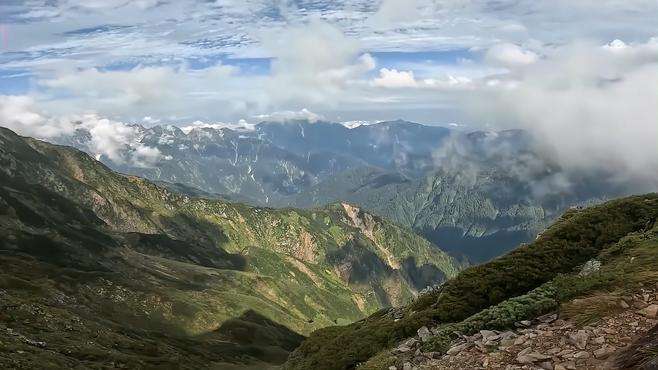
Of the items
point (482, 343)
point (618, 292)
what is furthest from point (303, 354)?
point (618, 292)

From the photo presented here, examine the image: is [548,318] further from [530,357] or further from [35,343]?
[35,343]

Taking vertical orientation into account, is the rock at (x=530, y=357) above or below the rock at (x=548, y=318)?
above

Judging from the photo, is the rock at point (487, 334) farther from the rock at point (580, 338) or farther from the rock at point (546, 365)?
the rock at point (546, 365)

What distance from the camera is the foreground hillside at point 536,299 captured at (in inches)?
699

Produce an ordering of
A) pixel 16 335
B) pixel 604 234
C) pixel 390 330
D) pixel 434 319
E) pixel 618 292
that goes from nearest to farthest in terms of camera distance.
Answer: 1. pixel 618 292
2. pixel 434 319
3. pixel 390 330
4. pixel 604 234
5. pixel 16 335

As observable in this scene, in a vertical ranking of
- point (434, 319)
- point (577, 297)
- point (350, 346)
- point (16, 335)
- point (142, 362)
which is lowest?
point (142, 362)

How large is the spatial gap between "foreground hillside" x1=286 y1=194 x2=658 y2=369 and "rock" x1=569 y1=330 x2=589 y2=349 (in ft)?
0.42

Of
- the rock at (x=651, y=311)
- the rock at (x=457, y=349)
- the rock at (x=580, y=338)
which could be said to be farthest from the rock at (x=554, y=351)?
the rock at (x=457, y=349)

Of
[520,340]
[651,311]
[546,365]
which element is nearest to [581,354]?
[546,365]

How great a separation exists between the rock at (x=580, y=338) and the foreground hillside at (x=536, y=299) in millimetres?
128

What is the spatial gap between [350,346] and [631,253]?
16.7 m

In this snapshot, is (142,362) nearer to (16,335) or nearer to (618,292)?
(16,335)

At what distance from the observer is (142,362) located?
114m

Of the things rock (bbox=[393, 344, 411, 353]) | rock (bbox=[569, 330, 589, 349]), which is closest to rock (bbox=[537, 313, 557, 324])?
rock (bbox=[569, 330, 589, 349])
